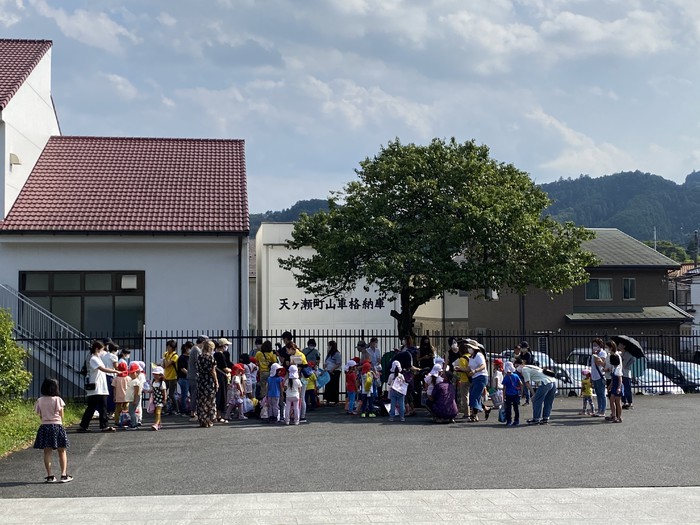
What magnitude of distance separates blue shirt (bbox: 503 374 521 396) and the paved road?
72 cm

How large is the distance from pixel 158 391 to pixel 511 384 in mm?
6944

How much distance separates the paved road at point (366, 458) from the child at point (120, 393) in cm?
84

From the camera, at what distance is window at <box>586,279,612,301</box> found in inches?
1683

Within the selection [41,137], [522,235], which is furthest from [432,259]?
[41,137]

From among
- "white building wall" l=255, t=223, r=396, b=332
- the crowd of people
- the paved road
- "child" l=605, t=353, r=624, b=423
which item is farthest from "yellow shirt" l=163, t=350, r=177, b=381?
"white building wall" l=255, t=223, r=396, b=332

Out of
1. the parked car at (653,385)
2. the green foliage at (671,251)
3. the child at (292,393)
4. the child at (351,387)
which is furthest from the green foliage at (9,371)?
the green foliage at (671,251)

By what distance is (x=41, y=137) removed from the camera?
2494 centimetres

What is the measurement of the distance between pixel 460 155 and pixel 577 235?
3.80 meters

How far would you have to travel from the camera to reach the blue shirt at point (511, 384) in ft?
49.0

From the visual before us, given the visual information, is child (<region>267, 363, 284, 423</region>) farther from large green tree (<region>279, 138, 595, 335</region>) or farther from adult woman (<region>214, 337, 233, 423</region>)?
large green tree (<region>279, 138, 595, 335</region>)

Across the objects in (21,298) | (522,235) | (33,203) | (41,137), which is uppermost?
(41,137)

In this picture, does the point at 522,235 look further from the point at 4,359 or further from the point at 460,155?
the point at 4,359

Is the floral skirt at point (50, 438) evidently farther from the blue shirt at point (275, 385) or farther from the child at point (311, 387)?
the child at point (311, 387)

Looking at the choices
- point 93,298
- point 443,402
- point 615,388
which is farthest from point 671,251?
point 443,402
